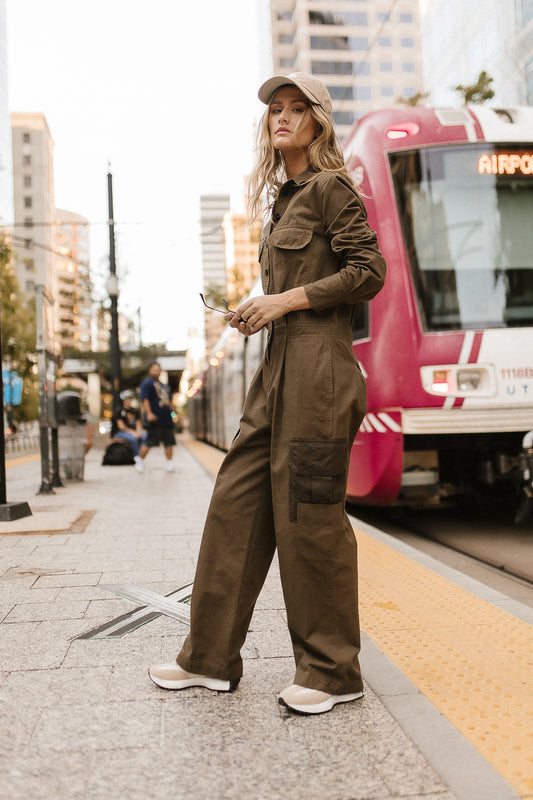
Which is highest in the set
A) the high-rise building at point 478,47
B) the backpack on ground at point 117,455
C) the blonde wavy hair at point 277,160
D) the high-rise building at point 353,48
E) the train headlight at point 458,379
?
the high-rise building at point 353,48

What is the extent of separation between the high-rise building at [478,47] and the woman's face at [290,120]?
1308cm

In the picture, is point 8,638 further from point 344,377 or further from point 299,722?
point 344,377

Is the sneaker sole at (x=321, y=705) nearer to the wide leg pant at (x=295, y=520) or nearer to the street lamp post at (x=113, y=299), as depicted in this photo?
the wide leg pant at (x=295, y=520)

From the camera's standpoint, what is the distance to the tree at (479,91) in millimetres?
8633

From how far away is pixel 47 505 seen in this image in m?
7.72

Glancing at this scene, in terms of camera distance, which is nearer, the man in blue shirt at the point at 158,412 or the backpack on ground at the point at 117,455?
the man in blue shirt at the point at 158,412

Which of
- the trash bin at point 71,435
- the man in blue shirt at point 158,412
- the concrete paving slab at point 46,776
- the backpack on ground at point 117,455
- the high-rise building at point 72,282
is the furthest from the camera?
the high-rise building at point 72,282

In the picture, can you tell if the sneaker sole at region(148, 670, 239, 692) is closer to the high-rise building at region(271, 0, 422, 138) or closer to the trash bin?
the trash bin

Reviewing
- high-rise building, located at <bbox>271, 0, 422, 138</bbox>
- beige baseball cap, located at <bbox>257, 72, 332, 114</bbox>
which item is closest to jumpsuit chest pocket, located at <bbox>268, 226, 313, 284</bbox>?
beige baseball cap, located at <bbox>257, 72, 332, 114</bbox>

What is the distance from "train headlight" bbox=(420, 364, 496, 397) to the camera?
17.9 feet

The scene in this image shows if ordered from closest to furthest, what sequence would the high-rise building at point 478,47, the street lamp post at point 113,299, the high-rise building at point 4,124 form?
1. the street lamp post at point 113,299
2. the high-rise building at point 478,47
3. the high-rise building at point 4,124

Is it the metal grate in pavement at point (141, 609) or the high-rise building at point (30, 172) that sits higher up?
the high-rise building at point (30, 172)

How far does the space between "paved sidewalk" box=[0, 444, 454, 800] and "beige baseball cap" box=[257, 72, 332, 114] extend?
189cm

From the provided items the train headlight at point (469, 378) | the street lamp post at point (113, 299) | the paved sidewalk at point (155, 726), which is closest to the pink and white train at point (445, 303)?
the train headlight at point (469, 378)
